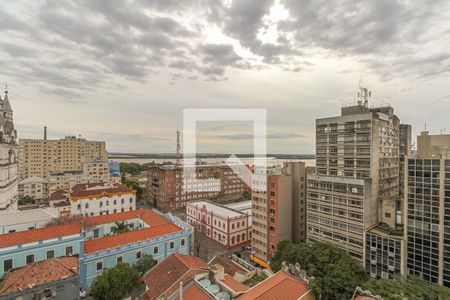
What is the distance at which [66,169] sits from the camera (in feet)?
211

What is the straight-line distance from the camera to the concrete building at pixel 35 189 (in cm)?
4441

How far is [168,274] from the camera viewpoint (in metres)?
12.4

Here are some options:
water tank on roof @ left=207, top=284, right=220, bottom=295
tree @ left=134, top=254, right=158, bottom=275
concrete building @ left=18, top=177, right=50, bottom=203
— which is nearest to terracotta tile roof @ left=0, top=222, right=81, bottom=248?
tree @ left=134, top=254, right=158, bottom=275

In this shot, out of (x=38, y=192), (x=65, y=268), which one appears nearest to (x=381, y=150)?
(x=65, y=268)

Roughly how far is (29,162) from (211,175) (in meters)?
46.7

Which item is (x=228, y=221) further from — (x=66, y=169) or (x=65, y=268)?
(x=66, y=169)

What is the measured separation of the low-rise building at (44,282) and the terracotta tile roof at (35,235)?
13.7 feet

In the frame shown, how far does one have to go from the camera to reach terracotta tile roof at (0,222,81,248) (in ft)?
51.5

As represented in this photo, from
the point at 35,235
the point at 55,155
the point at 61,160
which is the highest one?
the point at 55,155

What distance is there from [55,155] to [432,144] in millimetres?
74934

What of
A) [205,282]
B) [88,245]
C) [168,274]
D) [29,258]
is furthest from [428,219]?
[29,258]

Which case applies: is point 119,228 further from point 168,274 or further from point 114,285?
point 168,274

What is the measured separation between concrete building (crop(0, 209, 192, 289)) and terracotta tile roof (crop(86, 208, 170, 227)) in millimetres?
705

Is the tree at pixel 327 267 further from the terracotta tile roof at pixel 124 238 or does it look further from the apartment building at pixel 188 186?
the apartment building at pixel 188 186
